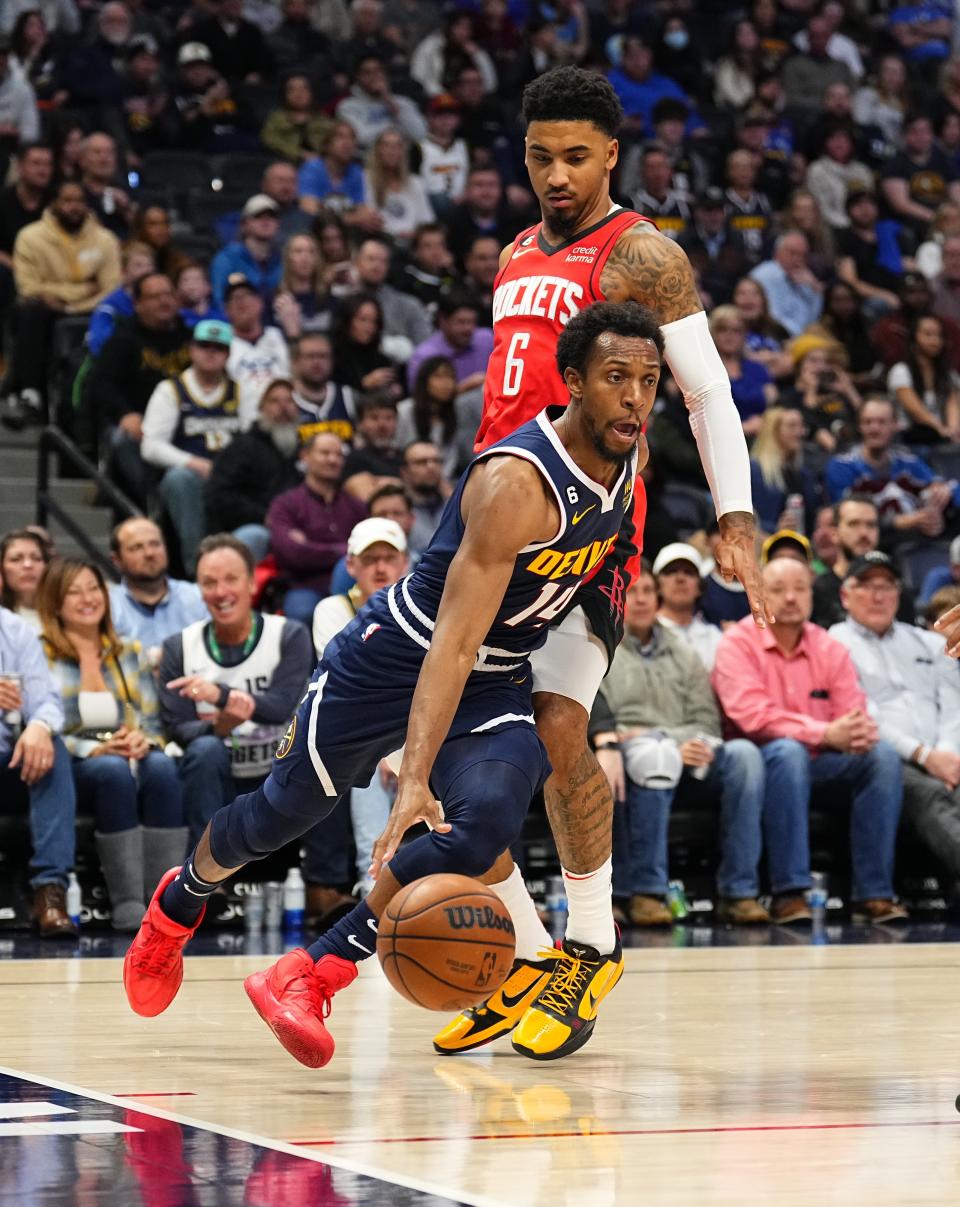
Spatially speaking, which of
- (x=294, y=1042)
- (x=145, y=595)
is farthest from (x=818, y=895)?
(x=294, y=1042)

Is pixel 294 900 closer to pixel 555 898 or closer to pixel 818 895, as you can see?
pixel 555 898

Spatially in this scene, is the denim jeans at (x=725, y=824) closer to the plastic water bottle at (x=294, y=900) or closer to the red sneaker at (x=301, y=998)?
the plastic water bottle at (x=294, y=900)

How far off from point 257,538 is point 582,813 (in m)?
5.06

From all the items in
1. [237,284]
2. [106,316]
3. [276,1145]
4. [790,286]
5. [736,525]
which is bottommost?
[276,1145]

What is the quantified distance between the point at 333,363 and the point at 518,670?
7026mm

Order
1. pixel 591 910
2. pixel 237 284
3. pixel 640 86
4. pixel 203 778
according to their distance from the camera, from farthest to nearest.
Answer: pixel 640 86 < pixel 237 284 < pixel 203 778 < pixel 591 910

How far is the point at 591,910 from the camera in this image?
4938mm

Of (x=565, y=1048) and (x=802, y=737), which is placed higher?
(x=802, y=737)

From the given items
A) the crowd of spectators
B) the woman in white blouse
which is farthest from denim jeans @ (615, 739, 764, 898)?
the woman in white blouse

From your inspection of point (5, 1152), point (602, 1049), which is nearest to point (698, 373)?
point (602, 1049)

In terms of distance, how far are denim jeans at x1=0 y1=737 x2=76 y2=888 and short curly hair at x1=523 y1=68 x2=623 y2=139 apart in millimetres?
3771

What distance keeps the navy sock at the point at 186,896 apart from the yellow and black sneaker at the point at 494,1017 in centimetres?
66

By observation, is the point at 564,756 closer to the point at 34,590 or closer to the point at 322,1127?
the point at 322,1127

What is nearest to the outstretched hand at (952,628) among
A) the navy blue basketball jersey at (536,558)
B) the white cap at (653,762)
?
the navy blue basketball jersey at (536,558)
